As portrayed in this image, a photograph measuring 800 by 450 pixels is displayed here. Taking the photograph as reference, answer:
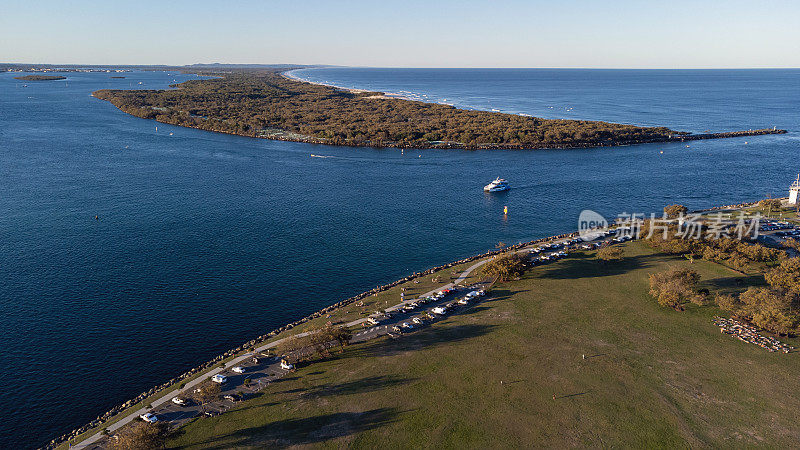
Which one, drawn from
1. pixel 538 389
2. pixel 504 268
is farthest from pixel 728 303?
pixel 538 389

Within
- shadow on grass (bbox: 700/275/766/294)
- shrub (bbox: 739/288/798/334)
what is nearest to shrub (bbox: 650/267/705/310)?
shadow on grass (bbox: 700/275/766/294)

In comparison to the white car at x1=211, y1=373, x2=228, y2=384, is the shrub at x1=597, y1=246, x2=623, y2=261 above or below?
above

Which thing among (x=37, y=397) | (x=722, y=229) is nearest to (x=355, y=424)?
(x=37, y=397)

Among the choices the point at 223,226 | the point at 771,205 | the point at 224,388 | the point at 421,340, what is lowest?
the point at 224,388

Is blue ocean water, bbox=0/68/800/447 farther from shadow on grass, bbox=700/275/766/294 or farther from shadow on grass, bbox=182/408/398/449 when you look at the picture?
shadow on grass, bbox=700/275/766/294

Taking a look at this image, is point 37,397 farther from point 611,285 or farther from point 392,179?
point 392,179

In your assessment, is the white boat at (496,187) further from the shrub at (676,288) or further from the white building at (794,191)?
the white building at (794,191)

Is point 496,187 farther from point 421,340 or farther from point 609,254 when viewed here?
point 421,340
